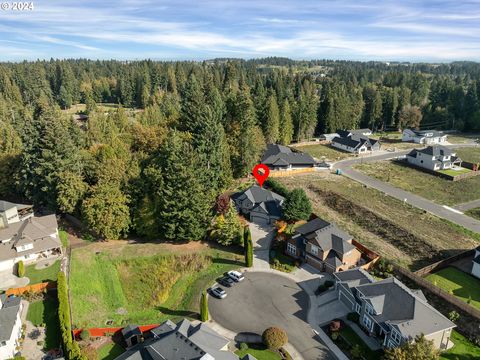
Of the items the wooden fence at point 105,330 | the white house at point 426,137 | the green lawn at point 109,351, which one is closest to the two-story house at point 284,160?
the white house at point 426,137

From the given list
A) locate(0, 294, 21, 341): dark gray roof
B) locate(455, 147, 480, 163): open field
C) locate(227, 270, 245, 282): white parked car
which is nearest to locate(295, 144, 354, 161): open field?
locate(455, 147, 480, 163): open field

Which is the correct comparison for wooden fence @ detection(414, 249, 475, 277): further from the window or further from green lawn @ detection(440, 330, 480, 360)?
the window

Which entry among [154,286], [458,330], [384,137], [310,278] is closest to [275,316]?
[310,278]

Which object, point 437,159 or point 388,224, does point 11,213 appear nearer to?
point 388,224

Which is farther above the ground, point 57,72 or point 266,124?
point 57,72

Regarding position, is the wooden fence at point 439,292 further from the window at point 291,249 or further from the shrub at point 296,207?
the shrub at point 296,207

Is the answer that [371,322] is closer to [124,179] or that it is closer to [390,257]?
[390,257]
